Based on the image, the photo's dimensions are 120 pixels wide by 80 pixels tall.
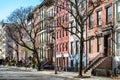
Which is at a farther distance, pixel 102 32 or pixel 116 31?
pixel 102 32

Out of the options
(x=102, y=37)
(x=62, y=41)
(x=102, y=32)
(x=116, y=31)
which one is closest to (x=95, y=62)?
(x=102, y=37)

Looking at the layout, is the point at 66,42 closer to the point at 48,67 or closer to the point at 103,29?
the point at 48,67

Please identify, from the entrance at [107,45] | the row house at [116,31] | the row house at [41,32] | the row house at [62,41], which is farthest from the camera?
the row house at [41,32]

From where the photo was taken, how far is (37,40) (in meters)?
110

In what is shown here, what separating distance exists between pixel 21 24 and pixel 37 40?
17903 mm

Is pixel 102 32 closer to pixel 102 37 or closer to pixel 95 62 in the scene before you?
pixel 102 37

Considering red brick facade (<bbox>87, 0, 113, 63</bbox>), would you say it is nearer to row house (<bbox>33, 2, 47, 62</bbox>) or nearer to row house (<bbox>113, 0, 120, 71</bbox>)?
row house (<bbox>113, 0, 120, 71</bbox>)

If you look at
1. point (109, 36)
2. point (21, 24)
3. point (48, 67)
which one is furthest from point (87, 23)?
point (21, 24)

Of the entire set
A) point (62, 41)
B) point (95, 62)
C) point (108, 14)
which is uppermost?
point (108, 14)

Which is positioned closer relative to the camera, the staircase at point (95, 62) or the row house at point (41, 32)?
the staircase at point (95, 62)

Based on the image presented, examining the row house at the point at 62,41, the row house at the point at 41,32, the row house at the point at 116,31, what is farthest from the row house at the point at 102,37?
the row house at the point at 41,32

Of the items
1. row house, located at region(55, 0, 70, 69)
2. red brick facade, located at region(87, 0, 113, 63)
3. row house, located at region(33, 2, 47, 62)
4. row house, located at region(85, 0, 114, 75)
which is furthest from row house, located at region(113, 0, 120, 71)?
row house, located at region(33, 2, 47, 62)

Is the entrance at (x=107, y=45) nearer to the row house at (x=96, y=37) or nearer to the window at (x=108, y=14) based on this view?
the row house at (x=96, y=37)

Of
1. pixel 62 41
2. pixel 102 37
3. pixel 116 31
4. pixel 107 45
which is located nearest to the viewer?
pixel 116 31
